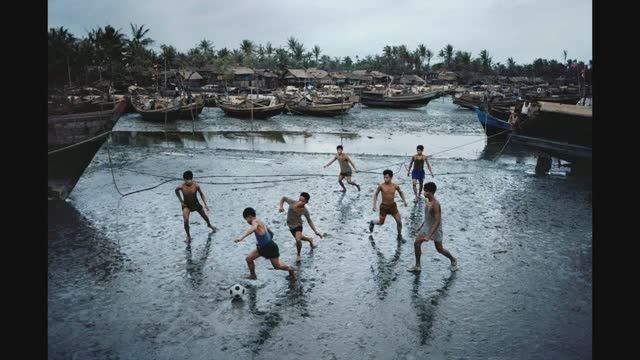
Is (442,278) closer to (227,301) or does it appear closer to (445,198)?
A: (227,301)

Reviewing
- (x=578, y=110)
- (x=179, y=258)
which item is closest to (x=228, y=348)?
(x=179, y=258)

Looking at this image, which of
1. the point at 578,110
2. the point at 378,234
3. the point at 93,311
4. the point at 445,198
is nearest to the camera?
the point at 93,311

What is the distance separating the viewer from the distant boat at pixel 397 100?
1753 inches

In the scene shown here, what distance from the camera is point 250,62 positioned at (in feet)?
228

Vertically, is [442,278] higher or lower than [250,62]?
lower

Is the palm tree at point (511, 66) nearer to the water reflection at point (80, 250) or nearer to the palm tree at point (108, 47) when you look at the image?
the palm tree at point (108, 47)

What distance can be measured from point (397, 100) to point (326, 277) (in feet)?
131

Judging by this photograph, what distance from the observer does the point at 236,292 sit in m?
6.40

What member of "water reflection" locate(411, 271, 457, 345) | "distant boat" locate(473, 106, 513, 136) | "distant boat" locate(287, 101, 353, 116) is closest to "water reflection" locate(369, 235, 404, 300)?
"water reflection" locate(411, 271, 457, 345)

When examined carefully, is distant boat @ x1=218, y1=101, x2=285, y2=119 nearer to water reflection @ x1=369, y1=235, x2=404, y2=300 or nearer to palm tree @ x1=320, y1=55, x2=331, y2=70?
water reflection @ x1=369, y1=235, x2=404, y2=300

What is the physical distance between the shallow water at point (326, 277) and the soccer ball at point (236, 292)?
140mm
